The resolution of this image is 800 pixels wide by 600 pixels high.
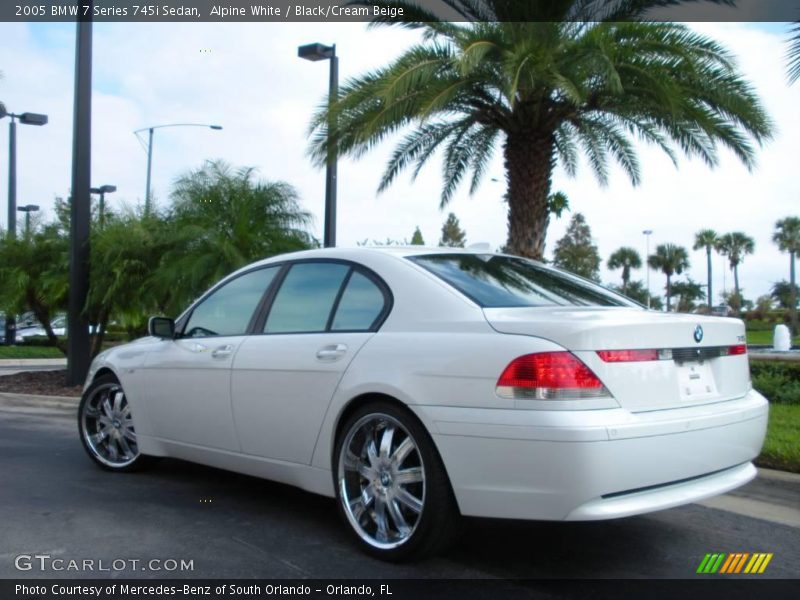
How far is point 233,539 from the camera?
438cm

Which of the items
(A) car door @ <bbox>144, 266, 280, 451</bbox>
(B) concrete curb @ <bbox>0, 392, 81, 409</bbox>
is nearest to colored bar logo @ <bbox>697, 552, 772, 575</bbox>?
(A) car door @ <bbox>144, 266, 280, 451</bbox>

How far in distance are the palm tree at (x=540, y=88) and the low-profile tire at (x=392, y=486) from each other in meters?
6.44

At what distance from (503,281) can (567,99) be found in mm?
7426

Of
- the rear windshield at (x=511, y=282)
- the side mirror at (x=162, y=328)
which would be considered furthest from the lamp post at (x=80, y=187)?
the rear windshield at (x=511, y=282)

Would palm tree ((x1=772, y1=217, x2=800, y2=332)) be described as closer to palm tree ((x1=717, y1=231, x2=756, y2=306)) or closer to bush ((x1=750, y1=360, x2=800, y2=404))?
palm tree ((x1=717, y1=231, x2=756, y2=306))

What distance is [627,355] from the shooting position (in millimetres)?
3639

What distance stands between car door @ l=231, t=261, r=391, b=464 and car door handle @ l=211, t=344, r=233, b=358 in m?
0.11

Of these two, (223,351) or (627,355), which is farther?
(223,351)

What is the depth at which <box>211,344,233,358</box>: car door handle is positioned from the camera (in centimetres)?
500

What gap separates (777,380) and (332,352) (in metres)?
7.23

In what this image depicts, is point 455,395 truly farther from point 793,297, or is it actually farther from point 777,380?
point 793,297

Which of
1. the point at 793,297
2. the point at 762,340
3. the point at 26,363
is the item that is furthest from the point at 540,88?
the point at 793,297

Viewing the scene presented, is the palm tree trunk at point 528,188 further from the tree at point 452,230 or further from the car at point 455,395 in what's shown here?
the tree at point 452,230

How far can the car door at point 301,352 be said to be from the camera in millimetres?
4316
